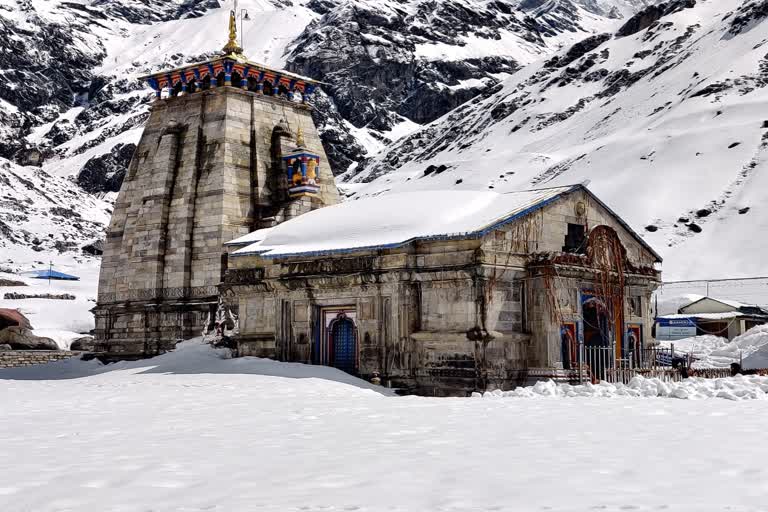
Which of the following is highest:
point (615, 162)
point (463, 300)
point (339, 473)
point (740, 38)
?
point (740, 38)

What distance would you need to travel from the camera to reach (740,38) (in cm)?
12550

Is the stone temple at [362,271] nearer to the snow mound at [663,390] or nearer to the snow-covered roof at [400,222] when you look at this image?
the snow-covered roof at [400,222]

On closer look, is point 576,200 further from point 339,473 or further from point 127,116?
point 127,116

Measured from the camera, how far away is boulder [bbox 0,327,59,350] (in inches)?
1548

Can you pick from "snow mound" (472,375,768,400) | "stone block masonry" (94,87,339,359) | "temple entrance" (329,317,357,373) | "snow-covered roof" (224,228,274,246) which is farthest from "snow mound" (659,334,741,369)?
"stone block masonry" (94,87,339,359)

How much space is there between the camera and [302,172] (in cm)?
3275

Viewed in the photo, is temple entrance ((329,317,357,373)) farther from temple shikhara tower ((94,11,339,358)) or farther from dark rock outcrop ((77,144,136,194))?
dark rock outcrop ((77,144,136,194))

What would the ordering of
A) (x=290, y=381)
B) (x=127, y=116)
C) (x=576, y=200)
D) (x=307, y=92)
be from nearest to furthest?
1. (x=290, y=381)
2. (x=576, y=200)
3. (x=307, y=92)
4. (x=127, y=116)

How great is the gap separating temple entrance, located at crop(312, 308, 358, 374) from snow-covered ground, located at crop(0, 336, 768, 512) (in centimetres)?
600

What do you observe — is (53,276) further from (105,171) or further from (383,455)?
(105,171)

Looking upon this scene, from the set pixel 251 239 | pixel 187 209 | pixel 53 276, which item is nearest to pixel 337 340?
pixel 251 239

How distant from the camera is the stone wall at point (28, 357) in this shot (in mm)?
36469

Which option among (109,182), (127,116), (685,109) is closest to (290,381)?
(685,109)

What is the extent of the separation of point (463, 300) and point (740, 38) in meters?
116
